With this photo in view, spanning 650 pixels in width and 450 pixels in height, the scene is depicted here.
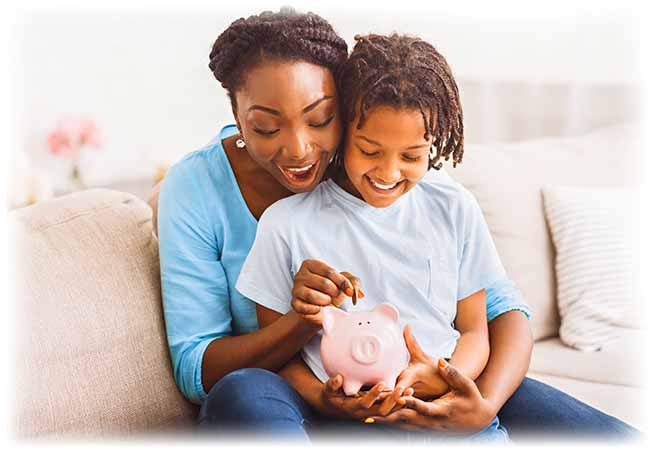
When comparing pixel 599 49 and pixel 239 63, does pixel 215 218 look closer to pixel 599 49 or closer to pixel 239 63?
pixel 239 63

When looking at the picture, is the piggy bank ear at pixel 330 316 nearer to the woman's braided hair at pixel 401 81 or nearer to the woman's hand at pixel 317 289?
the woman's hand at pixel 317 289

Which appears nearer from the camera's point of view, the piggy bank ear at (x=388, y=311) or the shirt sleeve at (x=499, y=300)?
the piggy bank ear at (x=388, y=311)

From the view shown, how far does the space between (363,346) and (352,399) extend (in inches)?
3.3

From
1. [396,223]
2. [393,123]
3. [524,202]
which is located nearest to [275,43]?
[393,123]

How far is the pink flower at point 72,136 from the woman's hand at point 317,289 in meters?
2.00

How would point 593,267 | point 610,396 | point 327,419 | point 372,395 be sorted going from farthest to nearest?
point 593,267 < point 610,396 < point 327,419 < point 372,395

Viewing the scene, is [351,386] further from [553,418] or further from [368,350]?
[553,418]

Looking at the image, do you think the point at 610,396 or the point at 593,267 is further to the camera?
the point at 593,267

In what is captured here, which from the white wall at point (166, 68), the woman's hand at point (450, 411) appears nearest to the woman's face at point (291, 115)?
the woman's hand at point (450, 411)

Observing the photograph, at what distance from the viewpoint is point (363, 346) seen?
1.25 m

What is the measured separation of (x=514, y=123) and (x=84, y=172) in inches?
62.6

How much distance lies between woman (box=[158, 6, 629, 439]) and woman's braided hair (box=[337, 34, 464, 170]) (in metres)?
0.04

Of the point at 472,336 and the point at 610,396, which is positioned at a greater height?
the point at 472,336

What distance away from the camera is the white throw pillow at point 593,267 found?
6.78 ft
